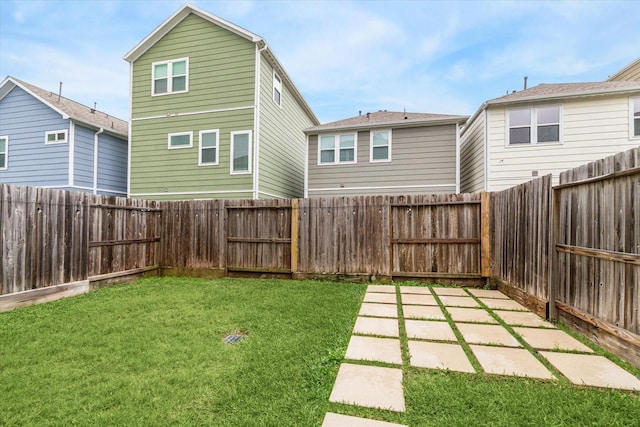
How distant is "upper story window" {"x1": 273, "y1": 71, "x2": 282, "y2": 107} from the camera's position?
9875mm

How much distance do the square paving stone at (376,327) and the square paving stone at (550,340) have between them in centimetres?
132

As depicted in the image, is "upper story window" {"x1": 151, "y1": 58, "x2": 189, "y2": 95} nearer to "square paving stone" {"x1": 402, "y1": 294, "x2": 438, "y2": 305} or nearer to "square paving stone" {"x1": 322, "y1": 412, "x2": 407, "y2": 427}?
"square paving stone" {"x1": 402, "y1": 294, "x2": 438, "y2": 305}

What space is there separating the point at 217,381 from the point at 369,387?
1.14 metres

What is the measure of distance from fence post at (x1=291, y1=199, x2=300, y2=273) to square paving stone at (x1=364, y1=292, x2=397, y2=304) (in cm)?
181

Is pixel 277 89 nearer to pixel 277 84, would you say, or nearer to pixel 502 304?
pixel 277 84

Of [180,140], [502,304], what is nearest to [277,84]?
[180,140]

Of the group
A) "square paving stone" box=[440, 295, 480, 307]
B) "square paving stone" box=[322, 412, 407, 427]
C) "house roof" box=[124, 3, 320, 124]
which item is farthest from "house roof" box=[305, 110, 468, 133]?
"square paving stone" box=[322, 412, 407, 427]

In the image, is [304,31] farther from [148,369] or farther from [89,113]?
[148,369]

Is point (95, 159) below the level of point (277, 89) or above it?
below

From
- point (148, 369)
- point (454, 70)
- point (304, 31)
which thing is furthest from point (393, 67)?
point (148, 369)

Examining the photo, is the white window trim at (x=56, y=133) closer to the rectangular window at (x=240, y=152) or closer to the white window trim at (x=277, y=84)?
the rectangular window at (x=240, y=152)

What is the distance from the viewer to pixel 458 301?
14.1 ft

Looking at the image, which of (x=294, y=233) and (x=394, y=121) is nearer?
(x=294, y=233)

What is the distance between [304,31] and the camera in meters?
11.1
